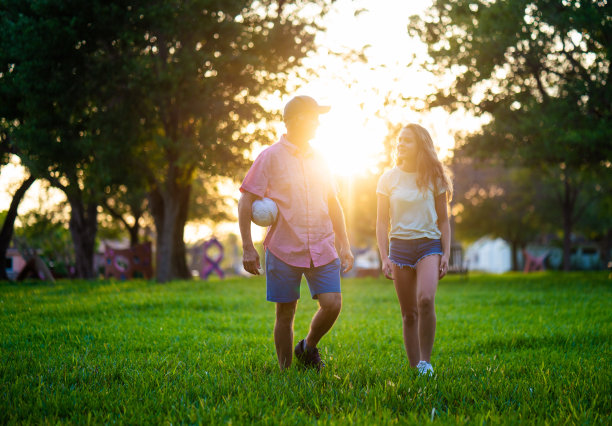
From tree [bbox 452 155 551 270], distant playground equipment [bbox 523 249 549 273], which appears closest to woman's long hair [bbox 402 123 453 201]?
tree [bbox 452 155 551 270]

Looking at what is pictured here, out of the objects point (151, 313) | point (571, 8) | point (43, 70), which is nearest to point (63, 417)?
point (151, 313)

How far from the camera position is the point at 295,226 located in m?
4.58

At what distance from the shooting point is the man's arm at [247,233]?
4.41 m

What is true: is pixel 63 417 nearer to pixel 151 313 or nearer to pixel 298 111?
pixel 298 111

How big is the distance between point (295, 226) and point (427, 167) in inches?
52.0

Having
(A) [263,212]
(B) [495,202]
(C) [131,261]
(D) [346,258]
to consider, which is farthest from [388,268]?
(B) [495,202]

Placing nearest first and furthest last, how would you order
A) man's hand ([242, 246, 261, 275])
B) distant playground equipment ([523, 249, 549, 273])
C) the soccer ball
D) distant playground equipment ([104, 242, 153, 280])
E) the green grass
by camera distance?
the green grass, man's hand ([242, 246, 261, 275]), the soccer ball, distant playground equipment ([104, 242, 153, 280]), distant playground equipment ([523, 249, 549, 273])

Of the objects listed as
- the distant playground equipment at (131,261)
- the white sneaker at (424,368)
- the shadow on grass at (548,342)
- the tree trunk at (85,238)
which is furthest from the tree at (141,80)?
the white sneaker at (424,368)

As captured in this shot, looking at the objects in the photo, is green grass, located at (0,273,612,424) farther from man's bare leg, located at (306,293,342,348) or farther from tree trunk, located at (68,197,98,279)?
tree trunk, located at (68,197,98,279)

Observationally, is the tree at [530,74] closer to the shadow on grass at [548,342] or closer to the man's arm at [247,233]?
the shadow on grass at [548,342]

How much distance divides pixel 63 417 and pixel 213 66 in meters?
15.2

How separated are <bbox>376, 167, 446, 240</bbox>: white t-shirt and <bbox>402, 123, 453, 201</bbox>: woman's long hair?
0.13ft

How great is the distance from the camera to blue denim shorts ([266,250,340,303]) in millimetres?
4590

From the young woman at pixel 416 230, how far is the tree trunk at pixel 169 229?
48.3 ft
